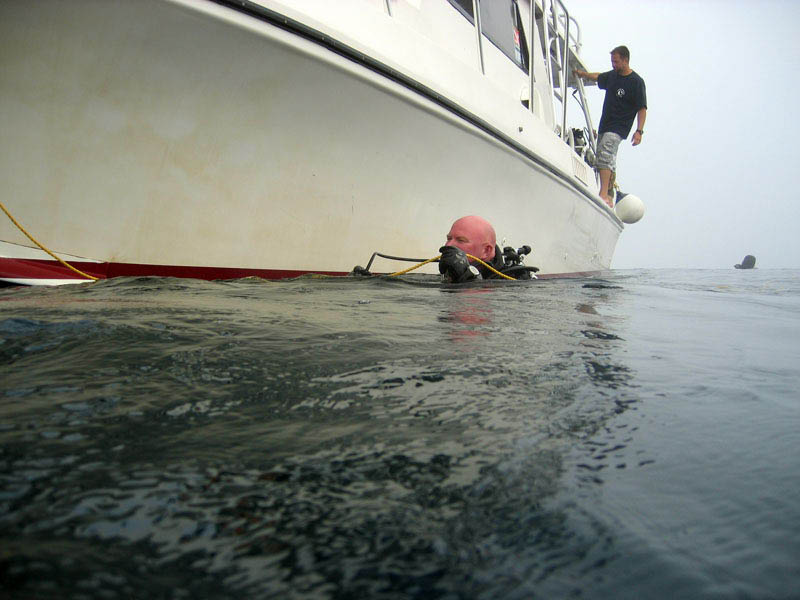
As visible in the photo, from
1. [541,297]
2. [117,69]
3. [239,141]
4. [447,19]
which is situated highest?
[447,19]

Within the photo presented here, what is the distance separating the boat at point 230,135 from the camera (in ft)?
10.0

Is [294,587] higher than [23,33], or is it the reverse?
[23,33]

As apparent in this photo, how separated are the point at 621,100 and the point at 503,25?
2.38m

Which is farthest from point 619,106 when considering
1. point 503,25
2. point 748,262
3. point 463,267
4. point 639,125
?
point 748,262

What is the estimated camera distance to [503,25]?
5.92m

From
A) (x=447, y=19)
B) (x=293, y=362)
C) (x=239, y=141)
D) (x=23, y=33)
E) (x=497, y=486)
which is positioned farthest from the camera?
(x=447, y=19)

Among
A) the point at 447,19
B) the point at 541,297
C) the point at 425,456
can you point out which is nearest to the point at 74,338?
the point at 425,456

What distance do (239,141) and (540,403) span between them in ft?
10.1

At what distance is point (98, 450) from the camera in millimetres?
610

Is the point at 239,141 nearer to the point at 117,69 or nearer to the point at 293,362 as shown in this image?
the point at 117,69

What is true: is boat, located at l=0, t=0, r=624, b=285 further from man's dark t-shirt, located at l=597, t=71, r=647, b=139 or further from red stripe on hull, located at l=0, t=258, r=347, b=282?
man's dark t-shirt, located at l=597, t=71, r=647, b=139

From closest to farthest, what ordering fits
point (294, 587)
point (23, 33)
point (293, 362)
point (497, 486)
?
point (294, 587)
point (497, 486)
point (293, 362)
point (23, 33)

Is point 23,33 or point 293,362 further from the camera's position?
point 23,33

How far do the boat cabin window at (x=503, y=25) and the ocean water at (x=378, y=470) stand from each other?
15.2ft
